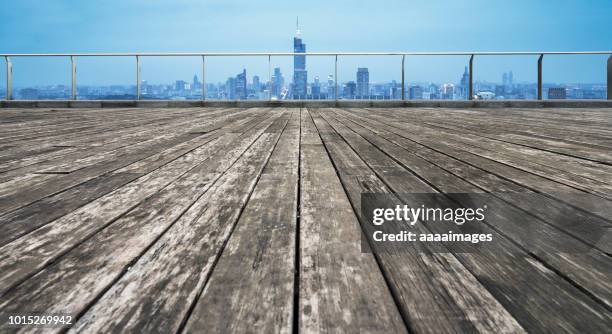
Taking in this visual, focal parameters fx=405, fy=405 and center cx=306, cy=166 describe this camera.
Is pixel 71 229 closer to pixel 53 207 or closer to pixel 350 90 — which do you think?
pixel 53 207

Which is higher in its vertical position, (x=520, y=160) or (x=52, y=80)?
(x=52, y=80)

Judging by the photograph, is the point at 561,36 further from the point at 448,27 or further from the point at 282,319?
the point at 282,319

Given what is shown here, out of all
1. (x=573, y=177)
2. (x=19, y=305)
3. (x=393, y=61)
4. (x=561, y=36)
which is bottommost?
(x=19, y=305)

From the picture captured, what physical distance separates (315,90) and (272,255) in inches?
262

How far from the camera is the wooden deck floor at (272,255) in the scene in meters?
0.55

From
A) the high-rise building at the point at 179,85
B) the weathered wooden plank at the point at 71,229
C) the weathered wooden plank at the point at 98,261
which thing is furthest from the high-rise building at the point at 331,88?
the weathered wooden plank at the point at 98,261

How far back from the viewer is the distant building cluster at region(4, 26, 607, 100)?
691 centimetres

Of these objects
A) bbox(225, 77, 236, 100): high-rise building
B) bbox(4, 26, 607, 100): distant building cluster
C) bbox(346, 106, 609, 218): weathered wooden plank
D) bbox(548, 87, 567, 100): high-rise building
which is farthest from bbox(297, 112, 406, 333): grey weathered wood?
bbox(548, 87, 567, 100): high-rise building

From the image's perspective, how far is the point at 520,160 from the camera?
174cm

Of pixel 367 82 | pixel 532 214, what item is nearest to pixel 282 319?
pixel 532 214

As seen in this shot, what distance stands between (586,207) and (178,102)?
6808 mm

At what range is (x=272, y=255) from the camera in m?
0.76

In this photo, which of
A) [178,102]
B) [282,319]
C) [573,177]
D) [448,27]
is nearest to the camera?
[282,319]

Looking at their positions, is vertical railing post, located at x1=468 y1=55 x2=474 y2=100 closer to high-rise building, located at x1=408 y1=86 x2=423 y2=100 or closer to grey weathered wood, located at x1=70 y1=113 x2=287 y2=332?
high-rise building, located at x1=408 y1=86 x2=423 y2=100
